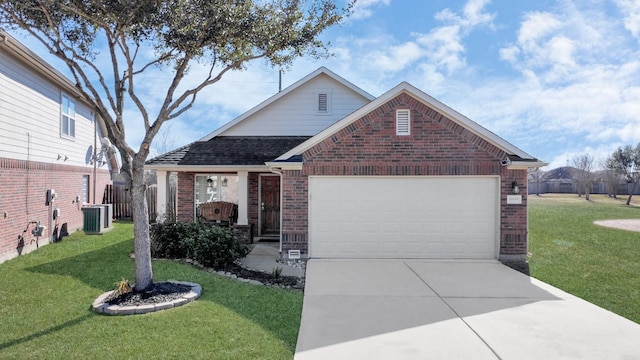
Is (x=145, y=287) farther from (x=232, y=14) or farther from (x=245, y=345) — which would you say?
(x=232, y=14)

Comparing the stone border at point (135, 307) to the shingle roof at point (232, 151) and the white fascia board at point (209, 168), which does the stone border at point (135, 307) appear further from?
the shingle roof at point (232, 151)

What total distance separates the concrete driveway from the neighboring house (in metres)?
8.37

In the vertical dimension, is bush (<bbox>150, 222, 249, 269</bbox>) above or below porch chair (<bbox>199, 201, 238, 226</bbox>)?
below

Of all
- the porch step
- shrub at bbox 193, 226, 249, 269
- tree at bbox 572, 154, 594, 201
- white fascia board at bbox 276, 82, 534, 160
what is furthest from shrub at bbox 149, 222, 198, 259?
tree at bbox 572, 154, 594, 201

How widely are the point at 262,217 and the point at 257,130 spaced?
3.31 m

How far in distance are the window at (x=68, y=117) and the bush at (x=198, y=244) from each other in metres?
6.41

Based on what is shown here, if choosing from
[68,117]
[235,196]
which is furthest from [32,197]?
[235,196]

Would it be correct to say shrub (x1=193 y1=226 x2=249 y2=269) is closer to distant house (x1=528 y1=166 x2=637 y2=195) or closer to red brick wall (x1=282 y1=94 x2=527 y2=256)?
red brick wall (x1=282 y1=94 x2=527 y2=256)

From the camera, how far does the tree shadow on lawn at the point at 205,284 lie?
215 inches

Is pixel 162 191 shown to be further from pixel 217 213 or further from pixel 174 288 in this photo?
pixel 174 288

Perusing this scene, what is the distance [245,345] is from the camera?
15.0ft

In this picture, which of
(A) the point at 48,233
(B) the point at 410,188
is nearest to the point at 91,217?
(A) the point at 48,233

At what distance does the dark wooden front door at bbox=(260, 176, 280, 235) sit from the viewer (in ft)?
42.9

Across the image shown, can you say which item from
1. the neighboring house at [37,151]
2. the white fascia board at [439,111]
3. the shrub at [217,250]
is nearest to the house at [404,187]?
the white fascia board at [439,111]
